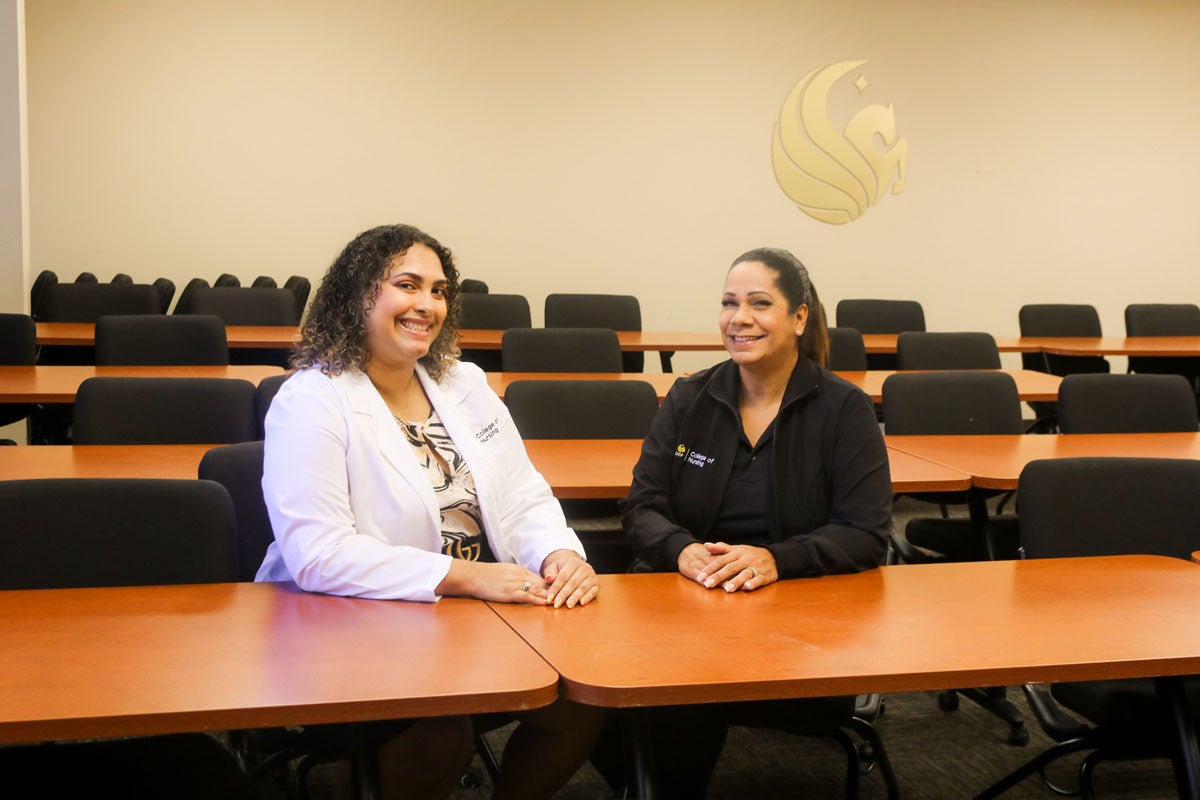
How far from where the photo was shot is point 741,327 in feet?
8.32

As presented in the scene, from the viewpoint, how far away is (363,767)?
1736 mm

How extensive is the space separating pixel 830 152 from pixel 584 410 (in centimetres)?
553

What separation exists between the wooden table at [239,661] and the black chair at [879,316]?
208 inches

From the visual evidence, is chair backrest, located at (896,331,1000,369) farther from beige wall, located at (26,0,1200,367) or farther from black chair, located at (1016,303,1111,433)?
beige wall, located at (26,0,1200,367)

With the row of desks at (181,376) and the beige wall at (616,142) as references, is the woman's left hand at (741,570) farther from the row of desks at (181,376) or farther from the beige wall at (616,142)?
the beige wall at (616,142)

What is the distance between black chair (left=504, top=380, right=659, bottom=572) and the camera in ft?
11.8

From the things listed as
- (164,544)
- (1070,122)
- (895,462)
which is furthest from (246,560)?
(1070,122)

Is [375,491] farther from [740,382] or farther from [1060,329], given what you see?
[1060,329]

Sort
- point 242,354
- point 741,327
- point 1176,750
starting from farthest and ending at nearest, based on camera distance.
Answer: point 242,354
point 741,327
point 1176,750

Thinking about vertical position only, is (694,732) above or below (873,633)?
below

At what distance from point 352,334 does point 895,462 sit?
1685 millimetres

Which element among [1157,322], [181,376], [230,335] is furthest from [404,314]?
[1157,322]

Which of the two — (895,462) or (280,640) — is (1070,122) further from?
(280,640)

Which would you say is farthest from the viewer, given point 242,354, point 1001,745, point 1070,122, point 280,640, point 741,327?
point 1070,122
